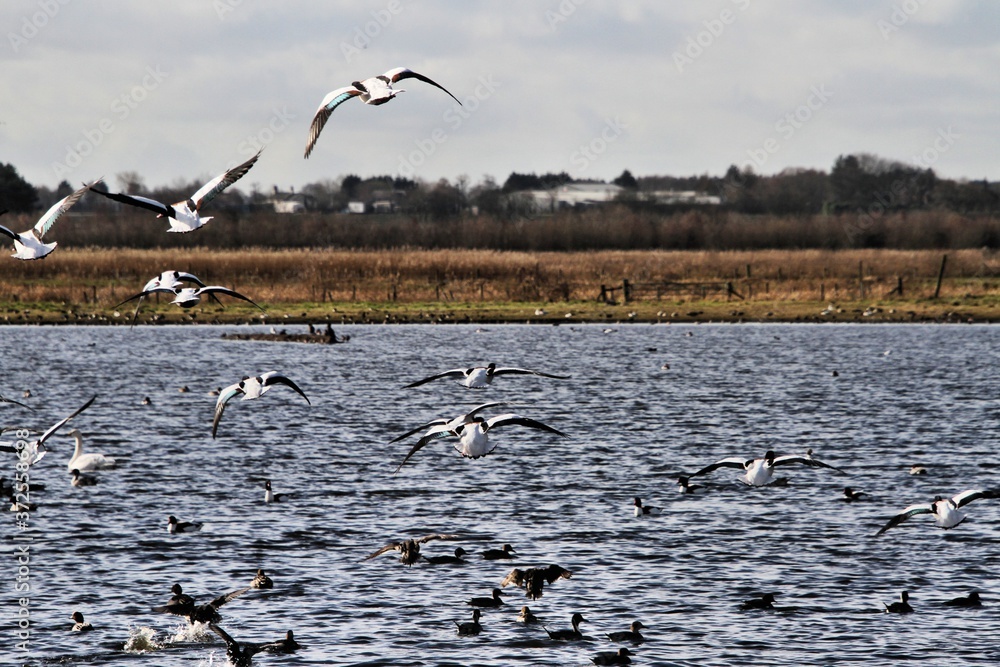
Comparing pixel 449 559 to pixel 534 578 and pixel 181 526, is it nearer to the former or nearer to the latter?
pixel 534 578

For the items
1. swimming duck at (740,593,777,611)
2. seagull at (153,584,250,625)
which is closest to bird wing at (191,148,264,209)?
seagull at (153,584,250,625)

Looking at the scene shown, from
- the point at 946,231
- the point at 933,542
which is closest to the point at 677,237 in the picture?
the point at 946,231

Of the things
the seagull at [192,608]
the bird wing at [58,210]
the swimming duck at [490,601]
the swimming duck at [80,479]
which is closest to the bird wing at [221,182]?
the bird wing at [58,210]

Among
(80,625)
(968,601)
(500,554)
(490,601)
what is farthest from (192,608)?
(968,601)

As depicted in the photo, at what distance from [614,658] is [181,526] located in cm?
953

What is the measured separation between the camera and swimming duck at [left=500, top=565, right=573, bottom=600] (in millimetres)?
18953

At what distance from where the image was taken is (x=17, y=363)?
55125 mm

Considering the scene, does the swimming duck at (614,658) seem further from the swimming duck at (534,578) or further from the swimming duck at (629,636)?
the swimming duck at (534,578)

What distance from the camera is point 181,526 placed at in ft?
74.1

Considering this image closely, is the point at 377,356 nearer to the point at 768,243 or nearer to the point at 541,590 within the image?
the point at 541,590

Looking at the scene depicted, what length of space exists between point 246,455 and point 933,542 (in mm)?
16599

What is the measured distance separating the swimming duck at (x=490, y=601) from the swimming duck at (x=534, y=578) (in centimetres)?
68

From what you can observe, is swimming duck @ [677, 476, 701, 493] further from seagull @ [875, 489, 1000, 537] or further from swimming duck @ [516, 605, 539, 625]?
swimming duck @ [516, 605, 539, 625]

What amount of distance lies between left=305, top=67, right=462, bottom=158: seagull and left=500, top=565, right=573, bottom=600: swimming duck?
7.19 m
